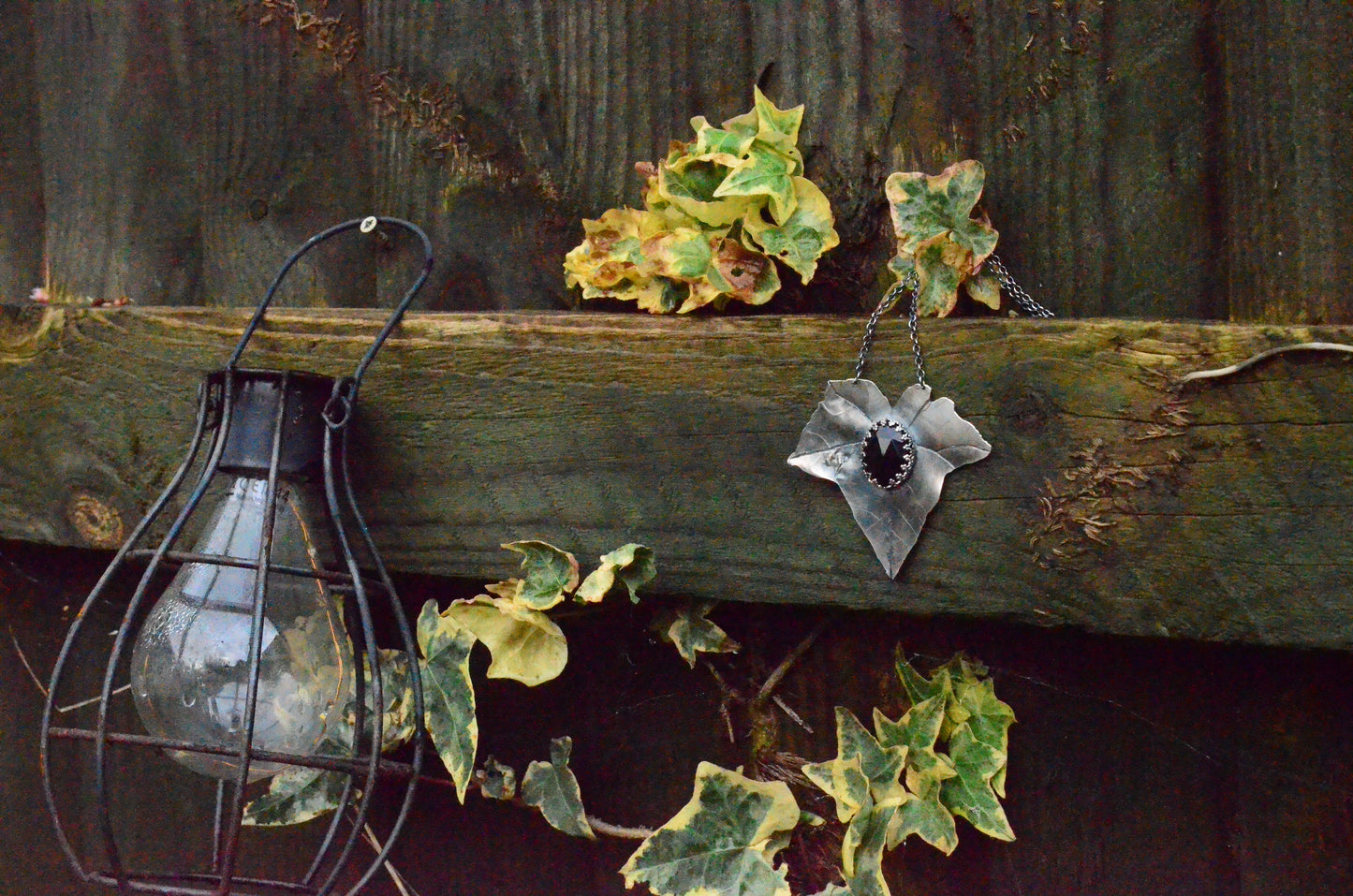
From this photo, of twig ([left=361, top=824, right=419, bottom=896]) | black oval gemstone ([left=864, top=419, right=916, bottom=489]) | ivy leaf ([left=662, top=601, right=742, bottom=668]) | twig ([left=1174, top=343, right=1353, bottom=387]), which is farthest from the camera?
twig ([left=361, top=824, right=419, bottom=896])

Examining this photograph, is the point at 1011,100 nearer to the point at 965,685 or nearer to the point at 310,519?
the point at 965,685

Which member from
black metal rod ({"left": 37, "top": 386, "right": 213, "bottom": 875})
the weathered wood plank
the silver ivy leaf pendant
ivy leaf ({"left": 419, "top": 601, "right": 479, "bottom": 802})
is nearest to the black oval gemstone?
the silver ivy leaf pendant

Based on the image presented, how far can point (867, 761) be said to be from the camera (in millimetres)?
782

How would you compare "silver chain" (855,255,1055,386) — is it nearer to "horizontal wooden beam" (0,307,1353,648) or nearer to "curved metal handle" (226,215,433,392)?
"horizontal wooden beam" (0,307,1353,648)

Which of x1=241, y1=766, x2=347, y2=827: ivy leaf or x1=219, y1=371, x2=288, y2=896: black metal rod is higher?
x1=219, y1=371, x2=288, y2=896: black metal rod

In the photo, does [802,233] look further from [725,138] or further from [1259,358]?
[1259,358]

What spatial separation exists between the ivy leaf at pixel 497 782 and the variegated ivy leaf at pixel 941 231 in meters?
0.52

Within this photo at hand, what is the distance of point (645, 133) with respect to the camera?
33.6 inches

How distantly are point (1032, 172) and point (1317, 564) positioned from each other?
33cm

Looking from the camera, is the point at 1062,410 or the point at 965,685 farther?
the point at 965,685

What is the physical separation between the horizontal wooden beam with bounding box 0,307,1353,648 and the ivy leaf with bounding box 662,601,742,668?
0.07 m

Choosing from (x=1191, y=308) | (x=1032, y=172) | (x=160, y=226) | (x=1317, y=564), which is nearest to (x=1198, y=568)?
(x=1317, y=564)

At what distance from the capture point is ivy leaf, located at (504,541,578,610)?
0.78 meters

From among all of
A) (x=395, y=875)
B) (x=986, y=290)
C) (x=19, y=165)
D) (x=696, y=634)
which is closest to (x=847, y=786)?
(x=696, y=634)
